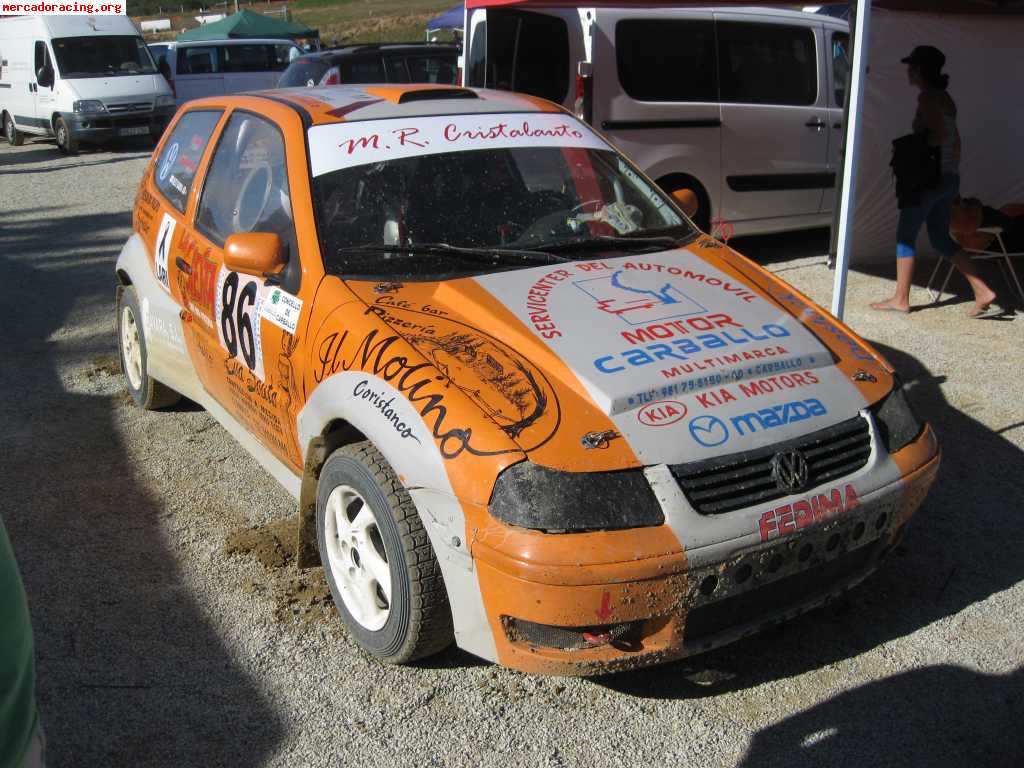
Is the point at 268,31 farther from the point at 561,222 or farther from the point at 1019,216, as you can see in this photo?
the point at 561,222

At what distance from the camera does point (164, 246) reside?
4387mm

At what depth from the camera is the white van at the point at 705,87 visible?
729 cm

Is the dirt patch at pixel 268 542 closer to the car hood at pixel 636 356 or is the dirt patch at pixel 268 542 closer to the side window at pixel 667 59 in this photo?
the car hood at pixel 636 356

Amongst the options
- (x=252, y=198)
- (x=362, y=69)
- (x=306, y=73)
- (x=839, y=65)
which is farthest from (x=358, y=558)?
(x=362, y=69)

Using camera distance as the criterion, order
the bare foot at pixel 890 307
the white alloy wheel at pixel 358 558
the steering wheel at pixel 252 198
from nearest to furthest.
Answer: the white alloy wheel at pixel 358 558 → the steering wheel at pixel 252 198 → the bare foot at pixel 890 307

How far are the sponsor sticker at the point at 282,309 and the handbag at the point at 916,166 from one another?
4.66m

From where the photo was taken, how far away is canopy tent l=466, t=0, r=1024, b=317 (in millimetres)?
5230

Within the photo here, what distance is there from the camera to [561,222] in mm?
3777

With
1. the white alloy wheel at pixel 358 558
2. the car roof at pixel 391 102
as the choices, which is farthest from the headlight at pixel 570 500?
the car roof at pixel 391 102

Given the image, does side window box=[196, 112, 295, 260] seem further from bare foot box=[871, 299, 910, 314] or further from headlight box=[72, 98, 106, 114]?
headlight box=[72, 98, 106, 114]

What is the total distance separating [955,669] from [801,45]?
6.24 meters

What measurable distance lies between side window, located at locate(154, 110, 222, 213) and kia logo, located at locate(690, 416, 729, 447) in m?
2.63

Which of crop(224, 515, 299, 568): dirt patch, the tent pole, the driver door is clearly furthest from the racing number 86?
the tent pole

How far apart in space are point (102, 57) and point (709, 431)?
16565 mm
